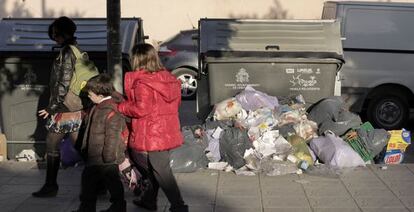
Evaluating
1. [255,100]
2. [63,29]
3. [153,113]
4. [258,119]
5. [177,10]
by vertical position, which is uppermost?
[63,29]

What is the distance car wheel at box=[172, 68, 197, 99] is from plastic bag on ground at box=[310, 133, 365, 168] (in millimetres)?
6055

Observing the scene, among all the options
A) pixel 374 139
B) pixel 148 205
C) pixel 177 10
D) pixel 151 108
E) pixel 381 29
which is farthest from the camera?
pixel 177 10

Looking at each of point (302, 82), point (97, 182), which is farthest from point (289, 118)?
point (97, 182)

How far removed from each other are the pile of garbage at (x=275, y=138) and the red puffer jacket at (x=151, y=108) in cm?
188

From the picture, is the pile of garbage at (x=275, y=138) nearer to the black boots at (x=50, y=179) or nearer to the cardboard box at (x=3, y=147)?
the black boots at (x=50, y=179)

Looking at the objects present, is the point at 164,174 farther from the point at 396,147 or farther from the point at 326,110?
the point at 396,147

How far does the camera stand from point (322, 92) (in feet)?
25.6

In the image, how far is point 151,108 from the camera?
484cm

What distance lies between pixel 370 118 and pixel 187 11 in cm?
784

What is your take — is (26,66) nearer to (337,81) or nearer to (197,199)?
(197,199)

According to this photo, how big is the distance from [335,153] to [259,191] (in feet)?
3.85

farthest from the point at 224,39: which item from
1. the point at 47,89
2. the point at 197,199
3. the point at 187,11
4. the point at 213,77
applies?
the point at 187,11

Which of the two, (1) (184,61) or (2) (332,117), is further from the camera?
(1) (184,61)

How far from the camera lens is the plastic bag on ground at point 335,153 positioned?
6.78m
